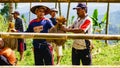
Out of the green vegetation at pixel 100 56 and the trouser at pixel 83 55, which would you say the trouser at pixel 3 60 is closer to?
the trouser at pixel 83 55

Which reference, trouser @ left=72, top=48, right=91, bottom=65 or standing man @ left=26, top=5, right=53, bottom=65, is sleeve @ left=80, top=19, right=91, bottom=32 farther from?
standing man @ left=26, top=5, right=53, bottom=65

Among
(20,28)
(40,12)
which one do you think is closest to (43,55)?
(40,12)

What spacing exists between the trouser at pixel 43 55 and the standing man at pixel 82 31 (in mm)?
403

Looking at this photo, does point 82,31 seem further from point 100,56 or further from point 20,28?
point 100,56

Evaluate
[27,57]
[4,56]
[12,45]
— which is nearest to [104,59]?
[27,57]

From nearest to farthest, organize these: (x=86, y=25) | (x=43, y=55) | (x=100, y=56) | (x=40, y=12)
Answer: (x=86, y=25)
(x=40, y=12)
(x=43, y=55)
(x=100, y=56)

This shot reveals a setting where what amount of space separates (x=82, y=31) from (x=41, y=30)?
29.8 inches

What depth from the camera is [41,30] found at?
5.62 metres

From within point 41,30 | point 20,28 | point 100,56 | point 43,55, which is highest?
point 41,30

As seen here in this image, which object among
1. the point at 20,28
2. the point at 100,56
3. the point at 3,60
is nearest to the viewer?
the point at 3,60

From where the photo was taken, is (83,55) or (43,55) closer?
(83,55)

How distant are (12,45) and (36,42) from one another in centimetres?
47

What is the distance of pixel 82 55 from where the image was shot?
5.44 metres

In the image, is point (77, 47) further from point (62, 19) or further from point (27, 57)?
point (27, 57)
